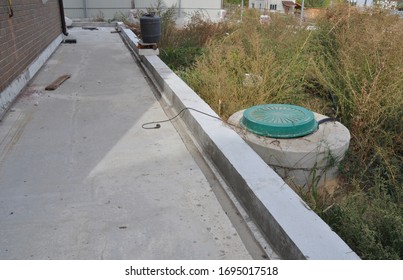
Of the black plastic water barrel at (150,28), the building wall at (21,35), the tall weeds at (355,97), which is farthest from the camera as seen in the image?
the black plastic water barrel at (150,28)

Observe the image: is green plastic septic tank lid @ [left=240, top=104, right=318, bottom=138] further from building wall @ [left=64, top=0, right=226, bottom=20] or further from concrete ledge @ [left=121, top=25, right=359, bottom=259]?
building wall @ [left=64, top=0, right=226, bottom=20]

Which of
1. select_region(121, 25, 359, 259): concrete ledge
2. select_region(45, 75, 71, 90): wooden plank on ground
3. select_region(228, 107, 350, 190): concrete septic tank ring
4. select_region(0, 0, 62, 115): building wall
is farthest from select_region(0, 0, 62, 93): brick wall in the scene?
select_region(228, 107, 350, 190): concrete septic tank ring

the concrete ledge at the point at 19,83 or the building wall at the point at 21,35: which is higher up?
the building wall at the point at 21,35

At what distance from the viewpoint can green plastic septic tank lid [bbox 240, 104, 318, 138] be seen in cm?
339

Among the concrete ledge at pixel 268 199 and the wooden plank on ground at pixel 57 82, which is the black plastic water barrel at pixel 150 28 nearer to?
the wooden plank on ground at pixel 57 82

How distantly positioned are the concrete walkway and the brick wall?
63 cm

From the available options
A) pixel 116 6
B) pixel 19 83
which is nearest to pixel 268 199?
pixel 19 83

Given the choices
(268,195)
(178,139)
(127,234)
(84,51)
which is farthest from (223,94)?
(84,51)

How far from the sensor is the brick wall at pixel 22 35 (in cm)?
484

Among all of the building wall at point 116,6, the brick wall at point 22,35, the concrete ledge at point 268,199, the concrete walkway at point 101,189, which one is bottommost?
the concrete walkway at point 101,189

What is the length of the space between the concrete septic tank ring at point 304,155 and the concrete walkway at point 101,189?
2.34 ft

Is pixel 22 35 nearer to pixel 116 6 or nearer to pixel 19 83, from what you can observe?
pixel 19 83

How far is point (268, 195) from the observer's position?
2.36 meters

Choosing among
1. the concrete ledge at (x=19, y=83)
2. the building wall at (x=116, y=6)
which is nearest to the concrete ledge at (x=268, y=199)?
the concrete ledge at (x=19, y=83)
